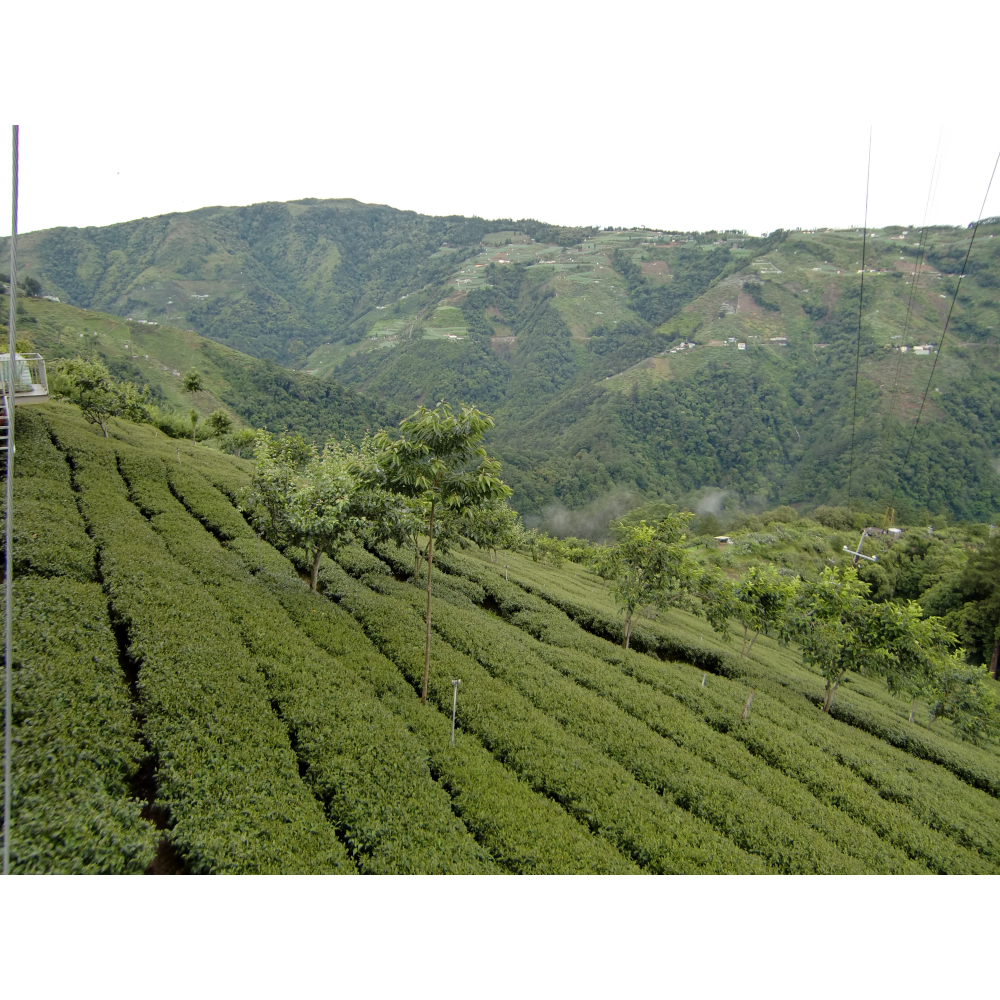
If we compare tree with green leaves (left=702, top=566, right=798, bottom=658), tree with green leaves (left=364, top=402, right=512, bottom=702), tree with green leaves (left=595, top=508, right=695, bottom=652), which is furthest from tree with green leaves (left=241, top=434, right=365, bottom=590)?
tree with green leaves (left=702, top=566, right=798, bottom=658)

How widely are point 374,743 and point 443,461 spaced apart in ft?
15.7

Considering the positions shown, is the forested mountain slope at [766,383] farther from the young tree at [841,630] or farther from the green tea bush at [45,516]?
the green tea bush at [45,516]

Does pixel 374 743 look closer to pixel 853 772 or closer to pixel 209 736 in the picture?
pixel 209 736

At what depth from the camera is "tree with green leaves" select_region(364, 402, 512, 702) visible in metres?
8.50

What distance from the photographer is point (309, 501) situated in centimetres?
1155

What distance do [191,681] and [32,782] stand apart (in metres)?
2.63

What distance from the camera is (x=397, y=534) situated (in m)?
13.3

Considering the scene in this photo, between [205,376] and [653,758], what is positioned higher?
[205,376]

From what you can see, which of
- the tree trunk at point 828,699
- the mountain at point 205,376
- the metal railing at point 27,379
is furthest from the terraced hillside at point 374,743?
the mountain at point 205,376

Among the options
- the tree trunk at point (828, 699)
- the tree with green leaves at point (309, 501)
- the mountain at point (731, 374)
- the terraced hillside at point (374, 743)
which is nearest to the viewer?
the terraced hillside at point (374, 743)

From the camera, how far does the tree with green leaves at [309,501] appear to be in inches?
446

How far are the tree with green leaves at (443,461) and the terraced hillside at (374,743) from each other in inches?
86.4

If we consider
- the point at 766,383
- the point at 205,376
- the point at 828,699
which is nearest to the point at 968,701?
the point at 828,699

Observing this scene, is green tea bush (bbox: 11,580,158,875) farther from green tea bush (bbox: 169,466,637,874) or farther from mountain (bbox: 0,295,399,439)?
mountain (bbox: 0,295,399,439)
